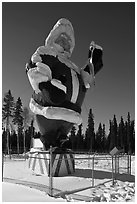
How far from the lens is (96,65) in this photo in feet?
37.4

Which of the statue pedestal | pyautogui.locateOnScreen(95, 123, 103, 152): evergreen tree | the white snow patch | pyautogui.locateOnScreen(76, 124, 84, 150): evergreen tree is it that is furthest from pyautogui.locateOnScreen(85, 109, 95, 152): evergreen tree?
the white snow patch

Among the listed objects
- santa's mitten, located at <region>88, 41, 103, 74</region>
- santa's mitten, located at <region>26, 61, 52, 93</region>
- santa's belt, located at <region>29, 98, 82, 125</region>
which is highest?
santa's mitten, located at <region>88, 41, 103, 74</region>

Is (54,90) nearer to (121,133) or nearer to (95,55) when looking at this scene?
(95,55)

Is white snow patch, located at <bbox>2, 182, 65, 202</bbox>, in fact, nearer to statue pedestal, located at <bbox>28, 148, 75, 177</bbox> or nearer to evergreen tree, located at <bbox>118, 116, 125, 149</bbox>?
statue pedestal, located at <bbox>28, 148, 75, 177</bbox>

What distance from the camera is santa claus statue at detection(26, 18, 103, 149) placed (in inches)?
368

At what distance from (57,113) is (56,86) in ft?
3.53

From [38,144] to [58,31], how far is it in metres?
5.29

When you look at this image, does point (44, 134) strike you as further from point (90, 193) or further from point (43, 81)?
point (90, 193)

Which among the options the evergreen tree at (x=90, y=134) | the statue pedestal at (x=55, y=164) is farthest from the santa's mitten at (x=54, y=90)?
the evergreen tree at (x=90, y=134)

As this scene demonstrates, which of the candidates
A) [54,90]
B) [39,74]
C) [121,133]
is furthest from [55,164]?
[121,133]

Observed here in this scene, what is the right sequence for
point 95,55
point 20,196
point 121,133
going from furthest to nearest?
point 121,133 → point 95,55 → point 20,196

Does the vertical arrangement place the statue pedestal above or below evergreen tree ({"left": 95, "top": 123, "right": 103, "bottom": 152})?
above

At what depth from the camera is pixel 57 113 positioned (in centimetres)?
941

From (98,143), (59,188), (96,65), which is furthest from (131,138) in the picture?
(59,188)
